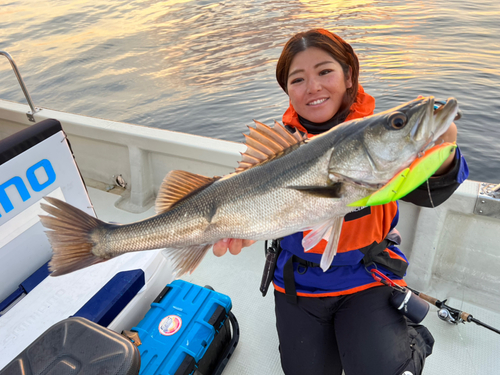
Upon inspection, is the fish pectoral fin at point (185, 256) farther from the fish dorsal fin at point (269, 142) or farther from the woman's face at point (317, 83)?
the woman's face at point (317, 83)

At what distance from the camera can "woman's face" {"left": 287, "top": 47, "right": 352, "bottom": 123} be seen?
2.30 m

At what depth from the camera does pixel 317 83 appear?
2.29 meters

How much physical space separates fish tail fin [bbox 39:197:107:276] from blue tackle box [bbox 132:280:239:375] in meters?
0.72

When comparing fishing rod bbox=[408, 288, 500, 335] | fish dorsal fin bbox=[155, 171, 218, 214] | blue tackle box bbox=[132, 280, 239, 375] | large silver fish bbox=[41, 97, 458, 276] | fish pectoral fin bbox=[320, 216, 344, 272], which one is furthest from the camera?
fishing rod bbox=[408, 288, 500, 335]

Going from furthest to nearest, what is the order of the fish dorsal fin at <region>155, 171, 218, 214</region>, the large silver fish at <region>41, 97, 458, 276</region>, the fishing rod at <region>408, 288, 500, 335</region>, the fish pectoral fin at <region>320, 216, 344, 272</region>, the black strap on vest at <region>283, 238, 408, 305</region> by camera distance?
1. the fishing rod at <region>408, 288, 500, 335</region>
2. the black strap on vest at <region>283, 238, 408, 305</region>
3. the fish dorsal fin at <region>155, 171, 218, 214</region>
4. the fish pectoral fin at <region>320, 216, 344, 272</region>
5. the large silver fish at <region>41, 97, 458, 276</region>

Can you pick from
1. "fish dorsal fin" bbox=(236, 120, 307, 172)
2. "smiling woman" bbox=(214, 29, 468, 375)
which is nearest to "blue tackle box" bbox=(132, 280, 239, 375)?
"smiling woman" bbox=(214, 29, 468, 375)

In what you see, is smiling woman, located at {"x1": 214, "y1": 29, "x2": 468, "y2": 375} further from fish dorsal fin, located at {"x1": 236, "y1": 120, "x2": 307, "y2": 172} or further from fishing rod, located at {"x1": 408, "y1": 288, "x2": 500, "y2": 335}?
fish dorsal fin, located at {"x1": 236, "y1": 120, "x2": 307, "y2": 172}

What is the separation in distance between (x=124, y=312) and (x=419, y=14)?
15936 mm

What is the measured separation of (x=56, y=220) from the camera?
6.00 feet

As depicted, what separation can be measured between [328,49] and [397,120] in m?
1.09

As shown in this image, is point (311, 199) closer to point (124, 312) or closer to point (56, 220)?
point (56, 220)

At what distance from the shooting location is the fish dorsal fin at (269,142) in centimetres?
180

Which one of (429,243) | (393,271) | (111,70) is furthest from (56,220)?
(111,70)

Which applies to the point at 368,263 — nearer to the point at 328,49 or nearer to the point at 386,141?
the point at 386,141
